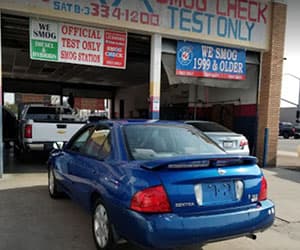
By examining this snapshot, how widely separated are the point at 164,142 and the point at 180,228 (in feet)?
4.34

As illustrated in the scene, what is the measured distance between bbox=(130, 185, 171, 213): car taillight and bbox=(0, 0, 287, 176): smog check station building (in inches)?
238

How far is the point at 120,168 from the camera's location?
3285 millimetres

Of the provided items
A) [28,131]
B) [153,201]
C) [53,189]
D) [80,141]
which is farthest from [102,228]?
[28,131]

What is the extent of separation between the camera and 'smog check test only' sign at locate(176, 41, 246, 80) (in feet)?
31.4

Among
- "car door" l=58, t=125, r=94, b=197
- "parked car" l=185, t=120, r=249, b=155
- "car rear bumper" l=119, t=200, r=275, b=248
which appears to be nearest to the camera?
"car rear bumper" l=119, t=200, r=275, b=248

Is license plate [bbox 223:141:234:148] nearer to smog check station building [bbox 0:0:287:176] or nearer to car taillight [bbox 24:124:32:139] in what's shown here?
smog check station building [bbox 0:0:287:176]

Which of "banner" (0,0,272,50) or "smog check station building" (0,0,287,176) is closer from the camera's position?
"banner" (0,0,272,50)

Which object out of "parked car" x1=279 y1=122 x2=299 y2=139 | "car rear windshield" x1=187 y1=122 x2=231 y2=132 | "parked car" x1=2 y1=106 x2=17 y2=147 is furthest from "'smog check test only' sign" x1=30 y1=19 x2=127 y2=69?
"parked car" x1=279 y1=122 x2=299 y2=139

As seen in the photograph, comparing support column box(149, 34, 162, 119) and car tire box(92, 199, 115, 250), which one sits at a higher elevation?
support column box(149, 34, 162, 119)

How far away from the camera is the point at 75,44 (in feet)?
27.3

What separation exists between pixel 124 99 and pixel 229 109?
1533 cm

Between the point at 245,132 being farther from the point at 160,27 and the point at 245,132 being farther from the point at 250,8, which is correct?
the point at 160,27

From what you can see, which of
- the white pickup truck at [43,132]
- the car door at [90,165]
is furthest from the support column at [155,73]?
the car door at [90,165]

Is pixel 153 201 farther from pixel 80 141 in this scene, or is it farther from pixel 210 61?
pixel 210 61
